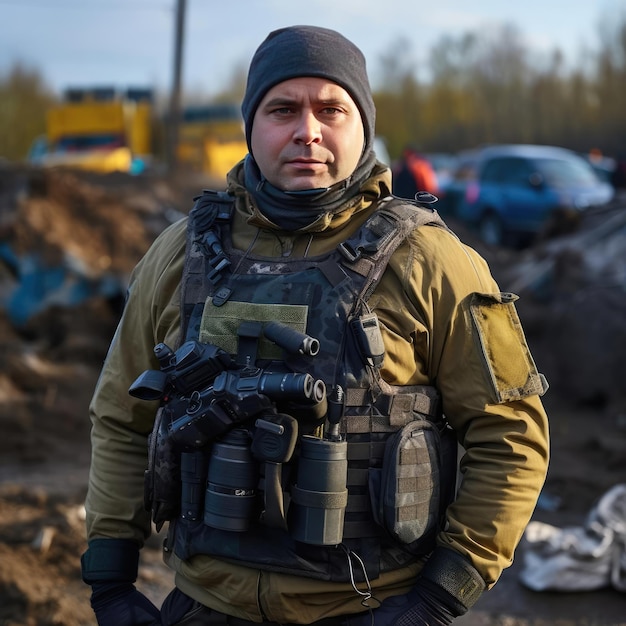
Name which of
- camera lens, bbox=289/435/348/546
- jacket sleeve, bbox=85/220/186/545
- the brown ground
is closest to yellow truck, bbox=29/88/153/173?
the brown ground

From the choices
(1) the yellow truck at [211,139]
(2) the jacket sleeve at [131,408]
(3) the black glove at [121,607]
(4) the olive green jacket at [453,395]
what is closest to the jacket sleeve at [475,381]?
(4) the olive green jacket at [453,395]

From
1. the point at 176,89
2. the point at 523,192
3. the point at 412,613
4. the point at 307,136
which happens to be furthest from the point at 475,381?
the point at 176,89

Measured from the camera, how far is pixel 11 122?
4528 cm

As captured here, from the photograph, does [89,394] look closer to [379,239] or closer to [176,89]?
[379,239]

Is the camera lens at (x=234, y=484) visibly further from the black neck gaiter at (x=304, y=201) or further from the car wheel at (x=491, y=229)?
the car wheel at (x=491, y=229)

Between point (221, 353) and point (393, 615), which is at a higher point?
point (221, 353)

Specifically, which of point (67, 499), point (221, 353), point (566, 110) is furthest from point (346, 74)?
point (566, 110)

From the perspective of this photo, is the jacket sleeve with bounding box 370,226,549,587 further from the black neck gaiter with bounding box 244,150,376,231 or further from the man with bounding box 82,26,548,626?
the black neck gaiter with bounding box 244,150,376,231

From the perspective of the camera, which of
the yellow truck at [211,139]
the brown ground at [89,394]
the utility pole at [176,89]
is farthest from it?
the utility pole at [176,89]

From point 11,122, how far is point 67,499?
43.4 meters

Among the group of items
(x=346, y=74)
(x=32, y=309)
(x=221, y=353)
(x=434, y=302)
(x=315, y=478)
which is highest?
(x=346, y=74)

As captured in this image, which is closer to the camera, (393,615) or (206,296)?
(393,615)

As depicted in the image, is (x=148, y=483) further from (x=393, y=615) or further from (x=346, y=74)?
(x=346, y=74)

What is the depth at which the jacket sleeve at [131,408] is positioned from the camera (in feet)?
7.27
